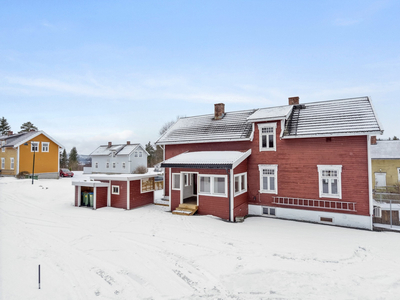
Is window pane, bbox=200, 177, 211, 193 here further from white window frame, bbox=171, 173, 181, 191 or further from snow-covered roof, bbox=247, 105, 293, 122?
snow-covered roof, bbox=247, 105, 293, 122

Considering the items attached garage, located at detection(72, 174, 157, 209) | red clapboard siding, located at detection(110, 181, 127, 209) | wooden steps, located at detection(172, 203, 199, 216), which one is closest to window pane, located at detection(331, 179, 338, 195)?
wooden steps, located at detection(172, 203, 199, 216)

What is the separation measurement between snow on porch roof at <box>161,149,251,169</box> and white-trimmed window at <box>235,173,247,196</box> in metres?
1.14

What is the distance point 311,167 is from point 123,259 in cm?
1143

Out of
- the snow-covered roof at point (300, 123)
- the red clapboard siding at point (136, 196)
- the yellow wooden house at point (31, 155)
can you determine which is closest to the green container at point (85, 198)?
the red clapboard siding at point (136, 196)

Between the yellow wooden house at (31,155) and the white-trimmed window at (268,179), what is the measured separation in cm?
2805

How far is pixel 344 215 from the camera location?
12523mm

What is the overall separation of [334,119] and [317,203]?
17.4 feet

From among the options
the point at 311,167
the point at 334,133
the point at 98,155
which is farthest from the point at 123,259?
the point at 98,155

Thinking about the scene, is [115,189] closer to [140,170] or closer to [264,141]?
[264,141]

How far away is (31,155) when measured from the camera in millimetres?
29484

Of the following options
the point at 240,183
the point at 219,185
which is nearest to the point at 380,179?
the point at 240,183

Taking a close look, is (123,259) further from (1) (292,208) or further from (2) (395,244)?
(2) (395,244)

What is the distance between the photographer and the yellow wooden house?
1121 inches

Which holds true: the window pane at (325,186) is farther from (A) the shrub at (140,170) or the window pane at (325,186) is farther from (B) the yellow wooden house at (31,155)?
(A) the shrub at (140,170)
